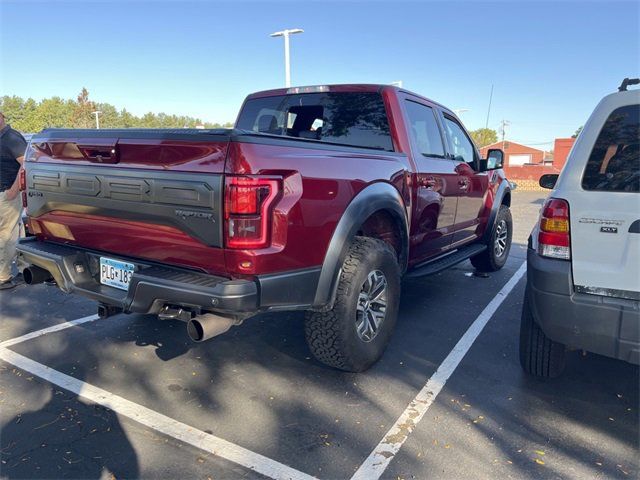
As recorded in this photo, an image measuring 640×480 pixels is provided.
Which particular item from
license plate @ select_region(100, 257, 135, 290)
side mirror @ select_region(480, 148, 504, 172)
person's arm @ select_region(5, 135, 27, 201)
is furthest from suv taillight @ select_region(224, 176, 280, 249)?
person's arm @ select_region(5, 135, 27, 201)

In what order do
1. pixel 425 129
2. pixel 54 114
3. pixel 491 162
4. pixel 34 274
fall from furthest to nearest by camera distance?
pixel 54 114, pixel 491 162, pixel 425 129, pixel 34 274

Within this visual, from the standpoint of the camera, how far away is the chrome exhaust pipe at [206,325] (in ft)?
7.86

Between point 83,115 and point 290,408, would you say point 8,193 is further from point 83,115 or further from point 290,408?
point 83,115

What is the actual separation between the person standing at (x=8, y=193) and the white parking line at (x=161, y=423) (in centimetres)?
195

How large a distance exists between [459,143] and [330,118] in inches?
72.8

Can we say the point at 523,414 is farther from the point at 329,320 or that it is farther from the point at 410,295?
the point at 410,295

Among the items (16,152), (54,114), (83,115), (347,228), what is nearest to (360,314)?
(347,228)

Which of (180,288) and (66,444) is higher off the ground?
(180,288)

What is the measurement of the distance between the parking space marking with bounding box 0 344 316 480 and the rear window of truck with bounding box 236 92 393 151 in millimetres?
2356

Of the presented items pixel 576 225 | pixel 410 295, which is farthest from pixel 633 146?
pixel 410 295

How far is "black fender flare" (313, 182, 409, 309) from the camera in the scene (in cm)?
273

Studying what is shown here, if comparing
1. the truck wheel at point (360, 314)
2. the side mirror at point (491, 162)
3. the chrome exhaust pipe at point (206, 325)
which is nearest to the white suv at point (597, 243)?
the truck wheel at point (360, 314)

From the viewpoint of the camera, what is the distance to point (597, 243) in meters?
2.39

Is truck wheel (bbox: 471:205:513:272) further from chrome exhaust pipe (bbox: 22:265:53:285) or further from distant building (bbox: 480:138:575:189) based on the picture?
distant building (bbox: 480:138:575:189)
